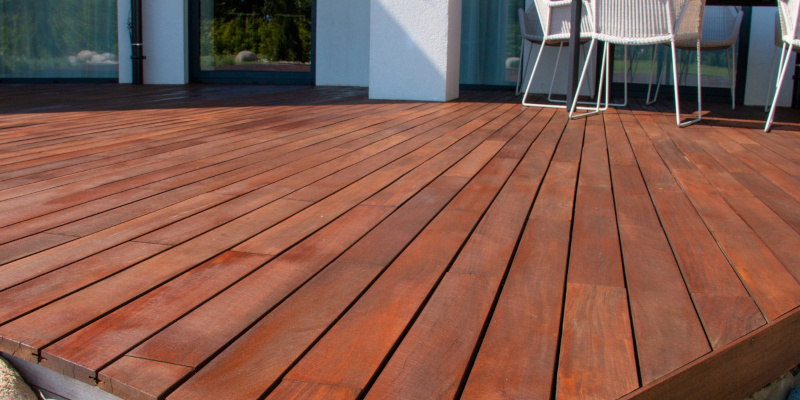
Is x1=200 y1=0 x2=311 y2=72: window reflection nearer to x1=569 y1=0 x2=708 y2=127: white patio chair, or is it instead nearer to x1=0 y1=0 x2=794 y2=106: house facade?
x1=0 y1=0 x2=794 y2=106: house facade

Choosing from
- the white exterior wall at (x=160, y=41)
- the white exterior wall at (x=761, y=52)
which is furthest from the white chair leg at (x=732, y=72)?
the white exterior wall at (x=160, y=41)

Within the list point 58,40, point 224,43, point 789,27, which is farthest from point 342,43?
point 789,27

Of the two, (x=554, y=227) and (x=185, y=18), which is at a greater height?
(x=185, y=18)

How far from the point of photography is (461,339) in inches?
36.9

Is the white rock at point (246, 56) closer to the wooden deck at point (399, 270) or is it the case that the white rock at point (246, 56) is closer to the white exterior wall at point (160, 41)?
the white exterior wall at point (160, 41)

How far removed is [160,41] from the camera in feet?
22.7

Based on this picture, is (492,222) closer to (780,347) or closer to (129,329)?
(780,347)

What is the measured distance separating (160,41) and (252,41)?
3.07ft

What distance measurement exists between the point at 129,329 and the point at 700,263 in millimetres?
1025

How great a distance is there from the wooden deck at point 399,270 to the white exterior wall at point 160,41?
14.9 feet

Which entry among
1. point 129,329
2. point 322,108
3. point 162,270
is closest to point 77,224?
point 162,270

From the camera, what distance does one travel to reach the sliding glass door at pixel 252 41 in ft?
23.2

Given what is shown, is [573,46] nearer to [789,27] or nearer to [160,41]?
[789,27]

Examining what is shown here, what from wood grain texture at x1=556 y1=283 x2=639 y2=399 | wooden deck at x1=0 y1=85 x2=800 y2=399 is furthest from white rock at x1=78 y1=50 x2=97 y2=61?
wood grain texture at x1=556 y1=283 x2=639 y2=399
